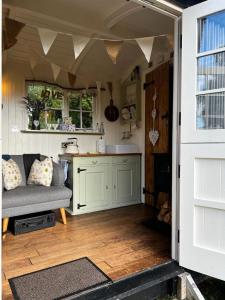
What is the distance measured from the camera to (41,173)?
9.93ft

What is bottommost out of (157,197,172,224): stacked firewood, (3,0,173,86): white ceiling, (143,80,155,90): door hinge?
(157,197,172,224): stacked firewood

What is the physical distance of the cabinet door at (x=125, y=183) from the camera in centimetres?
373


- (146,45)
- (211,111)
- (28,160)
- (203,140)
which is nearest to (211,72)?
(211,111)

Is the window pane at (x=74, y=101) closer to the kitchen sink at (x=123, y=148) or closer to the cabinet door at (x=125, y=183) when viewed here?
the kitchen sink at (x=123, y=148)

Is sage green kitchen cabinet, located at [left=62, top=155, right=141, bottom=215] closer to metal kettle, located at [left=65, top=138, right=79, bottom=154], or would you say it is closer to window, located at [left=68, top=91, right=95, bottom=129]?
metal kettle, located at [left=65, top=138, right=79, bottom=154]

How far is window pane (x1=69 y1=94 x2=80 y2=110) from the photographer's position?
393 centimetres

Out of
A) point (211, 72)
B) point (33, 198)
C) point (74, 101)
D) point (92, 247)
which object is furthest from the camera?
point (74, 101)

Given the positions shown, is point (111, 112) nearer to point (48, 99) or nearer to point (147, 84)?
point (147, 84)

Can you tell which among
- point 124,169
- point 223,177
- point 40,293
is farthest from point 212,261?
point 124,169

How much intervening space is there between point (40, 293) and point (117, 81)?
361 centimetres

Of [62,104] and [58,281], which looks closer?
[58,281]

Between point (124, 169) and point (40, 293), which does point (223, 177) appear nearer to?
point (40, 293)

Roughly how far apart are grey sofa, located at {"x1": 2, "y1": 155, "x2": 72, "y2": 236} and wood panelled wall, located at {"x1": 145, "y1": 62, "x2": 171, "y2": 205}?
4.72 feet

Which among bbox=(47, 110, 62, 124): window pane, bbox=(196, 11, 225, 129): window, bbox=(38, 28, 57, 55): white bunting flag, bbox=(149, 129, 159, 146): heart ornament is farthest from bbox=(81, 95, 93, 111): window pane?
bbox=(196, 11, 225, 129): window
